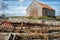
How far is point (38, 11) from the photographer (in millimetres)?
7258

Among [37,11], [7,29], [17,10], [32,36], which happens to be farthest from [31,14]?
[32,36]

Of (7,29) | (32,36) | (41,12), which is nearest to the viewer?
(32,36)

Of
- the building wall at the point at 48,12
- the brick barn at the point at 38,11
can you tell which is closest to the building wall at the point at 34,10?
the brick barn at the point at 38,11

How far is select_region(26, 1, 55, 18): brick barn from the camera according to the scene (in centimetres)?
721

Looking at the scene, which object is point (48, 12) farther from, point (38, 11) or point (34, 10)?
point (34, 10)

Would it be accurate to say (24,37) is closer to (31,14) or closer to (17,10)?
(31,14)

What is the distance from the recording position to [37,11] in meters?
7.38

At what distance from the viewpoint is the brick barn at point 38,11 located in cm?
721

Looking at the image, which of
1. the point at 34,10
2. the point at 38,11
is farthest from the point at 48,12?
the point at 34,10

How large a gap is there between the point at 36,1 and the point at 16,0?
95 cm

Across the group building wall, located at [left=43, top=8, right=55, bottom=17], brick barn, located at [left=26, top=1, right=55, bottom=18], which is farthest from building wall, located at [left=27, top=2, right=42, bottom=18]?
building wall, located at [left=43, top=8, right=55, bottom=17]

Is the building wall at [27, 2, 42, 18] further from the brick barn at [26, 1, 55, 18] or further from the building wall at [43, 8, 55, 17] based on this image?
the building wall at [43, 8, 55, 17]

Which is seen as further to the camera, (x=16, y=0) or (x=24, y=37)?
(x=16, y=0)

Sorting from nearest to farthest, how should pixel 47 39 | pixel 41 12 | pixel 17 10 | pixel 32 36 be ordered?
1. pixel 47 39
2. pixel 32 36
3. pixel 41 12
4. pixel 17 10
